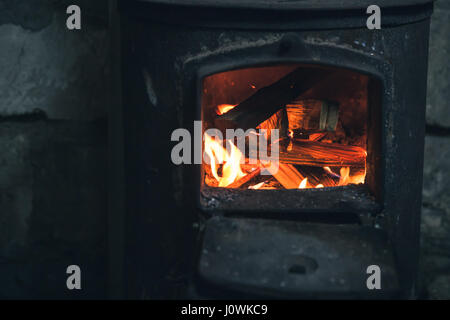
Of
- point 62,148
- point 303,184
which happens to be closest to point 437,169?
point 303,184

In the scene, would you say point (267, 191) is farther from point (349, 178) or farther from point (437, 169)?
point (437, 169)

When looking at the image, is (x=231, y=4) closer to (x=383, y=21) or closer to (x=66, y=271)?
(x=383, y=21)

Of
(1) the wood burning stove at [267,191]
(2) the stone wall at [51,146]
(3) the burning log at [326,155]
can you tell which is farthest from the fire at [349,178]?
(2) the stone wall at [51,146]

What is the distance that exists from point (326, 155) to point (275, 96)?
0.72 ft

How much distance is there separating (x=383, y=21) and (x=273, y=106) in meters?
0.33

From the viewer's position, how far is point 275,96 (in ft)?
4.45

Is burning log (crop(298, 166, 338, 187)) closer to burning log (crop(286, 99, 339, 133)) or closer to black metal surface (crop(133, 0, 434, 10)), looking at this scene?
burning log (crop(286, 99, 339, 133))

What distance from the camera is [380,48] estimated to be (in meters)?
1.19

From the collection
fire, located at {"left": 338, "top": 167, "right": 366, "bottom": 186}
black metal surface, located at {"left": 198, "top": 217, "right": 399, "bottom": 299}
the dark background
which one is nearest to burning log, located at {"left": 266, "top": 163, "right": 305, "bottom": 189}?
fire, located at {"left": 338, "top": 167, "right": 366, "bottom": 186}

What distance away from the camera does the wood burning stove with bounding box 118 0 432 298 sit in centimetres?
109

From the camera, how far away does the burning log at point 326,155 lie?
143cm
